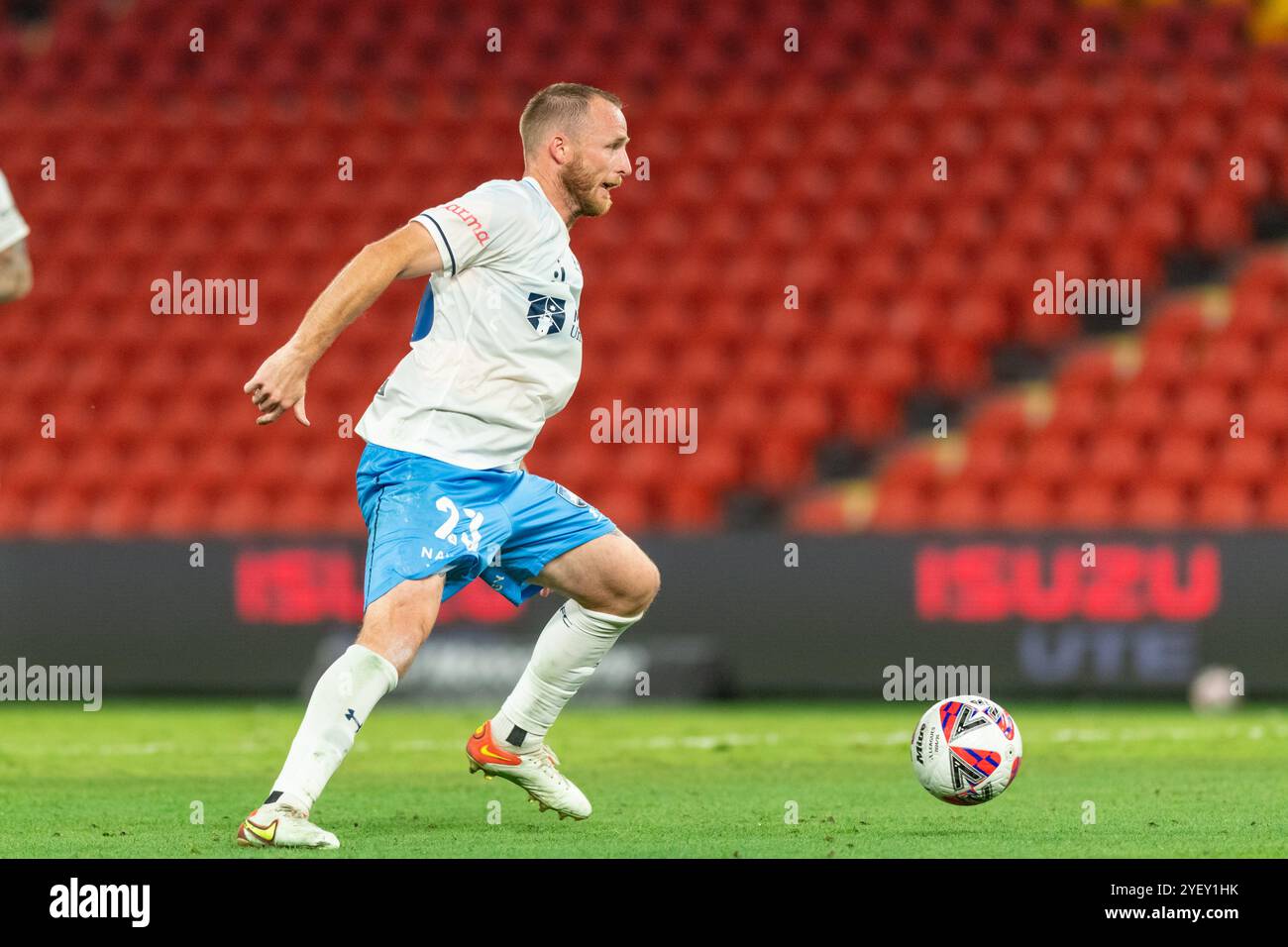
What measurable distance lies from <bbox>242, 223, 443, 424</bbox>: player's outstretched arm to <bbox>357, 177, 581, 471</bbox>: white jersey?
0.60 ft

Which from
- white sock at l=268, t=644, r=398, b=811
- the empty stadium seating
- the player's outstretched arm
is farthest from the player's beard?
the empty stadium seating

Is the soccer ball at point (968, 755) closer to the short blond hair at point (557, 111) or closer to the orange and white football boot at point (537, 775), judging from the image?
the orange and white football boot at point (537, 775)

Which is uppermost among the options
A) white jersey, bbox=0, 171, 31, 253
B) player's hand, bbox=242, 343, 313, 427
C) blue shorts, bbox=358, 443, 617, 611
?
white jersey, bbox=0, 171, 31, 253

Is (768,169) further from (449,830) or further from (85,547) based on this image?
(449,830)

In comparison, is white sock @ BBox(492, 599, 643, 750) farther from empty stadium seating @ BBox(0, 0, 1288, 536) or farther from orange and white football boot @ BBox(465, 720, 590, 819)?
empty stadium seating @ BBox(0, 0, 1288, 536)

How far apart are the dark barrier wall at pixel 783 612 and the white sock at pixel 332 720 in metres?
6.32

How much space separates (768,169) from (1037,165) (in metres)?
2.03

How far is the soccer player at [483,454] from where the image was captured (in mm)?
5664

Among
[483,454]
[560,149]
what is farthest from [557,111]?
[483,454]

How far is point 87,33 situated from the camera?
1777cm

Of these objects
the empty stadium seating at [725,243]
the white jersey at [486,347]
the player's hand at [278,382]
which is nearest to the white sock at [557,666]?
the white jersey at [486,347]

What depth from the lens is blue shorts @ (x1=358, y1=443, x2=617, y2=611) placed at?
5.90 m
